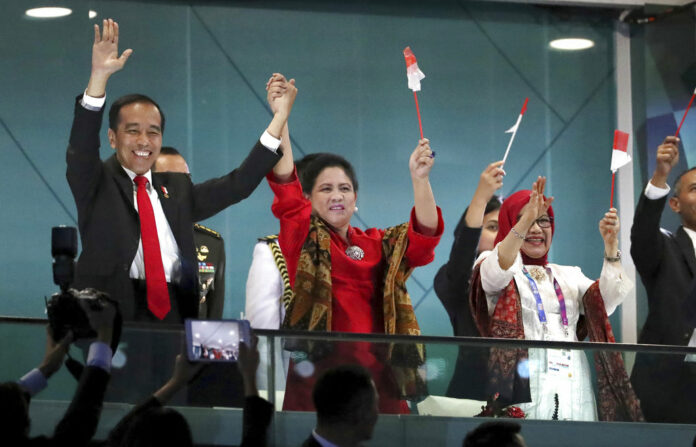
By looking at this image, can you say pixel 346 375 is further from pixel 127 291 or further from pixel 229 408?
pixel 127 291

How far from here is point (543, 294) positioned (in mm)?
3336

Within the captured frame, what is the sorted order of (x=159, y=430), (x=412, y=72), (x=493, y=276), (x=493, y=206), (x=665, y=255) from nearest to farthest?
(x=159, y=430) < (x=493, y=276) < (x=412, y=72) < (x=665, y=255) < (x=493, y=206)

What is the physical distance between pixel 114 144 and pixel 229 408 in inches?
38.7

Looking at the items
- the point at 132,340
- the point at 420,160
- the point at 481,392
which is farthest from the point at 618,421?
the point at 132,340

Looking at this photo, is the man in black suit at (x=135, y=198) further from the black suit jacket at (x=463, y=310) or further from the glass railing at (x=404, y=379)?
the black suit jacket at (x=463, y=310)

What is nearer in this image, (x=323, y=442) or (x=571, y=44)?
(x=323, y=442)

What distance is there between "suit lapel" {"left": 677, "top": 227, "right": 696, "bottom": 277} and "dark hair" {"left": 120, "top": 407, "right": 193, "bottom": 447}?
194 cm

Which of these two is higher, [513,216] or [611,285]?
[513,216]

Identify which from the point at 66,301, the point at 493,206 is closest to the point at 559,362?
the point at 66,301

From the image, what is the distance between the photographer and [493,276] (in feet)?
10.6

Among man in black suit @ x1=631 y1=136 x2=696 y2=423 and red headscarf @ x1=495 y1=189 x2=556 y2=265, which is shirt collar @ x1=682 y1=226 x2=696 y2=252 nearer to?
man in black suit @ x1=631 y1=136 x2=696 y2=423

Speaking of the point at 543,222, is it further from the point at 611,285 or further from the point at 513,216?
the point at 611,285

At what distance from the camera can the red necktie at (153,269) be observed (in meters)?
2.92

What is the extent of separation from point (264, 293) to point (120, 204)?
59 cm
